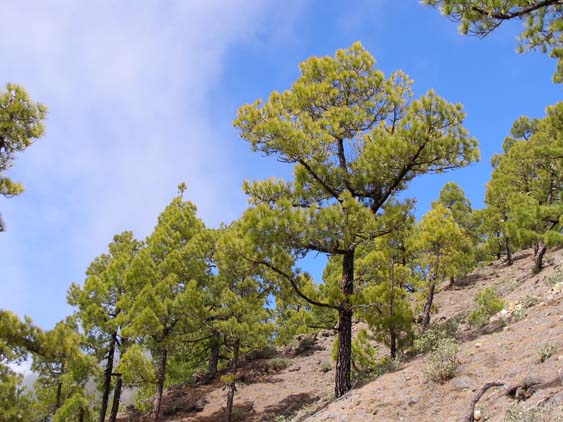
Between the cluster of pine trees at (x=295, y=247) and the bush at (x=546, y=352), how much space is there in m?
2.04

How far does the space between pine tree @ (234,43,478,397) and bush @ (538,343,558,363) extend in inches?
172

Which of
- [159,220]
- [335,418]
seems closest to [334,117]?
[335,418]

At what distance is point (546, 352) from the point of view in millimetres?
8008

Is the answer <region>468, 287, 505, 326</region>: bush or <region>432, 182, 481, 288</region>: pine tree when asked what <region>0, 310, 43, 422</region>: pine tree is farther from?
<region>432, 182, 481, 288</region>: pine tree

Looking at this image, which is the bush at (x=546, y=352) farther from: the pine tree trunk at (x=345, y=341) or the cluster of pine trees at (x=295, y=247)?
the pine tree trunk at (x=345, y=341)

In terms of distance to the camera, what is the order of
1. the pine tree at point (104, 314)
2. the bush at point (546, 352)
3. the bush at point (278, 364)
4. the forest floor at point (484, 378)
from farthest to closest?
the bush at point (278, 364) → the pine tree at point (104, 314) → the bush at point (546, 352) → the forest floor at point (484, 378)

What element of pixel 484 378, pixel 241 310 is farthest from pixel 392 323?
pixel 241 310

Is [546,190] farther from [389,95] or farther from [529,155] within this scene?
[389,95]

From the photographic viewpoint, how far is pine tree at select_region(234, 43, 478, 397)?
36.1 ft

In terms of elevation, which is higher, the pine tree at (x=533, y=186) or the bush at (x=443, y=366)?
the pine tree at (x=533, y=186)

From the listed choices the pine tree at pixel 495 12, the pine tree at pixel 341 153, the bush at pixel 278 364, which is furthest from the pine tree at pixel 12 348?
the bush at pixel 278 364

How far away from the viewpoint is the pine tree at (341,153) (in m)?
11.0

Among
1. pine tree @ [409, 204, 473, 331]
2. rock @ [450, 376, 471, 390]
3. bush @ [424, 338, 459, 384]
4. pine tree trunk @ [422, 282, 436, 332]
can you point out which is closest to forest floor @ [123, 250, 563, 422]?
rock @ [450, 376, 471, 390]

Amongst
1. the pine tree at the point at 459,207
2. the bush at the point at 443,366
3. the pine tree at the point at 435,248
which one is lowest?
the bush at the point at 443,366
